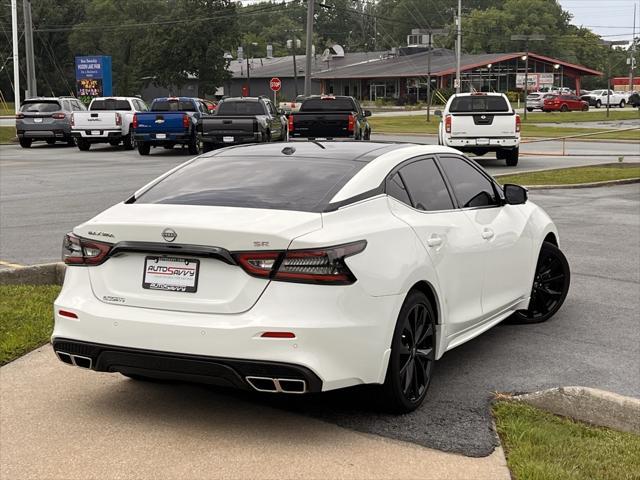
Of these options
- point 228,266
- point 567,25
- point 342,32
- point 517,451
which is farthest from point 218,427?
point 342,32

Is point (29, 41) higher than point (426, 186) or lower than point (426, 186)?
higher

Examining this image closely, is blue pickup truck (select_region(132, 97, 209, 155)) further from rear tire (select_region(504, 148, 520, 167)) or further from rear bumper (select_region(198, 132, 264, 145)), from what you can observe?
rear tire (select_region(504, 148, 520, 167))

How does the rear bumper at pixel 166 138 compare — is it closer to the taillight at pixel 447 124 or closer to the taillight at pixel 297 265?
the taillight at pixel 447 124

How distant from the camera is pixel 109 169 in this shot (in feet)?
79.6

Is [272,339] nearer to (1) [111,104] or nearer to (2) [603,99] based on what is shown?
(1) [111,104]

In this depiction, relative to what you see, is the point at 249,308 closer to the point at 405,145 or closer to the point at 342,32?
the point at 405,145

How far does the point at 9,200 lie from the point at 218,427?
13.2 m

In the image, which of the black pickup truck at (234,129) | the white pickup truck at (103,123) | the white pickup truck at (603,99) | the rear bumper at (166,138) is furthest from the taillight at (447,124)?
the white pickup truck at (603,99)

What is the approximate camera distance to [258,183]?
215 inches

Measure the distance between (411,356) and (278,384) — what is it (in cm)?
98

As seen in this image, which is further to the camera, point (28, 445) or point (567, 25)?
point (567, 25)

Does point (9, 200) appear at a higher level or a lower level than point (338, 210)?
lower

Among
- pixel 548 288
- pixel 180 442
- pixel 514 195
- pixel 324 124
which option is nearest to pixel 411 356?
pixel 180 442

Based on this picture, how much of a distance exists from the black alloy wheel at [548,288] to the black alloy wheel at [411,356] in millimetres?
2454
